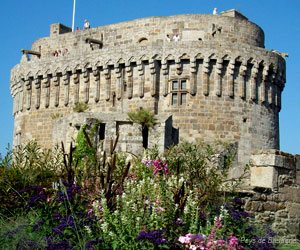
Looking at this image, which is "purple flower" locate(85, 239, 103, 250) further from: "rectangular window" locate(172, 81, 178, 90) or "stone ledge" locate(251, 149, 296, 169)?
"rectangular window" locate(172, 81, 178, 90)

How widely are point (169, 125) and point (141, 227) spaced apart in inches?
625

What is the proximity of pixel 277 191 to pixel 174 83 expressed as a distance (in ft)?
45.2

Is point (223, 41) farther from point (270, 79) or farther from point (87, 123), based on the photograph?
point (87, 123)

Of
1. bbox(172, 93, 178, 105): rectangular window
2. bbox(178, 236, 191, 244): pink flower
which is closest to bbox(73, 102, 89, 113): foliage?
bbox(172, 93, 178, 105): rectangular window

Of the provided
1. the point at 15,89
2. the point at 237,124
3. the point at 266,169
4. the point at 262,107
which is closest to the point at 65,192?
the point at 266,169

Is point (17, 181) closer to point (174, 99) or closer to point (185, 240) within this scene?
point (185, 240)

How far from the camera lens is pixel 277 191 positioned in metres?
10.7

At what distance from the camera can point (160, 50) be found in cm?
2392

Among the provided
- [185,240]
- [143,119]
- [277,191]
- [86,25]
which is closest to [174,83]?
[143,119]

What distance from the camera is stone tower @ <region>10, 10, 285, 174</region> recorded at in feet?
76.0

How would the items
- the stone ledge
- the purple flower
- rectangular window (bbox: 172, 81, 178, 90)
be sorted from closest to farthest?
the purple flower < the stone ledge < rectangular window (bbox: 172, 81, 178, 90)

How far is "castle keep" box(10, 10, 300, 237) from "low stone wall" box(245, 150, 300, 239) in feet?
34.4

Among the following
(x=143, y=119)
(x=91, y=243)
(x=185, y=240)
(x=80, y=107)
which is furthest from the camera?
(x=80, y=107)

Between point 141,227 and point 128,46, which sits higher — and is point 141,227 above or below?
below
